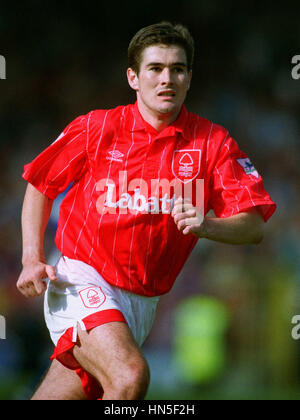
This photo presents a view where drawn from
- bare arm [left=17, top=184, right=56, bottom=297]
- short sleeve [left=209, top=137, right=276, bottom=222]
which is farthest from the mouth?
bare arm [left=17, top=184, right=56, bottom=297]

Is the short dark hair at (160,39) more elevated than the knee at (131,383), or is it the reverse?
the short dark hair at (160,39)

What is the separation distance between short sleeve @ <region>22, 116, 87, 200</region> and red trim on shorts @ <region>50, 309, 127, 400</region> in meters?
0.79

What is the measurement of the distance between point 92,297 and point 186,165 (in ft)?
2.83

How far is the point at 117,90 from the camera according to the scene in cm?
812

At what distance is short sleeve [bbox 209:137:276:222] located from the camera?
3.19 metres

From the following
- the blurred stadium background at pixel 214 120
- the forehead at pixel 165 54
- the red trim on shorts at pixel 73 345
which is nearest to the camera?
the red trim on shorts at pixel 73 345

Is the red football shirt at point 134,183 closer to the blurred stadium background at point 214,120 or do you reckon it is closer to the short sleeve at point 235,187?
the short sleeve at point 235,187

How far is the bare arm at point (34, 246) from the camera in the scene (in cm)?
303

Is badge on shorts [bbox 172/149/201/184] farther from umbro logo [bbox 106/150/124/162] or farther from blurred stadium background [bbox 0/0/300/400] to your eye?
blurred stadium background [bbox 0/0/300/400]

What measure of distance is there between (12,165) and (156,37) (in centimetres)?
477

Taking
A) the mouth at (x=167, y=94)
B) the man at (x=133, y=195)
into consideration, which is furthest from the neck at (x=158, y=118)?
the mouth at (x=167, y=94)

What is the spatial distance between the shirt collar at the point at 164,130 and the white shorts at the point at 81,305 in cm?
80

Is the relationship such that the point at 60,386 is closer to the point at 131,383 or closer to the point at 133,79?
the point at 131,383

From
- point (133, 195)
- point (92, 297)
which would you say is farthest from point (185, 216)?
point (92, 297)
